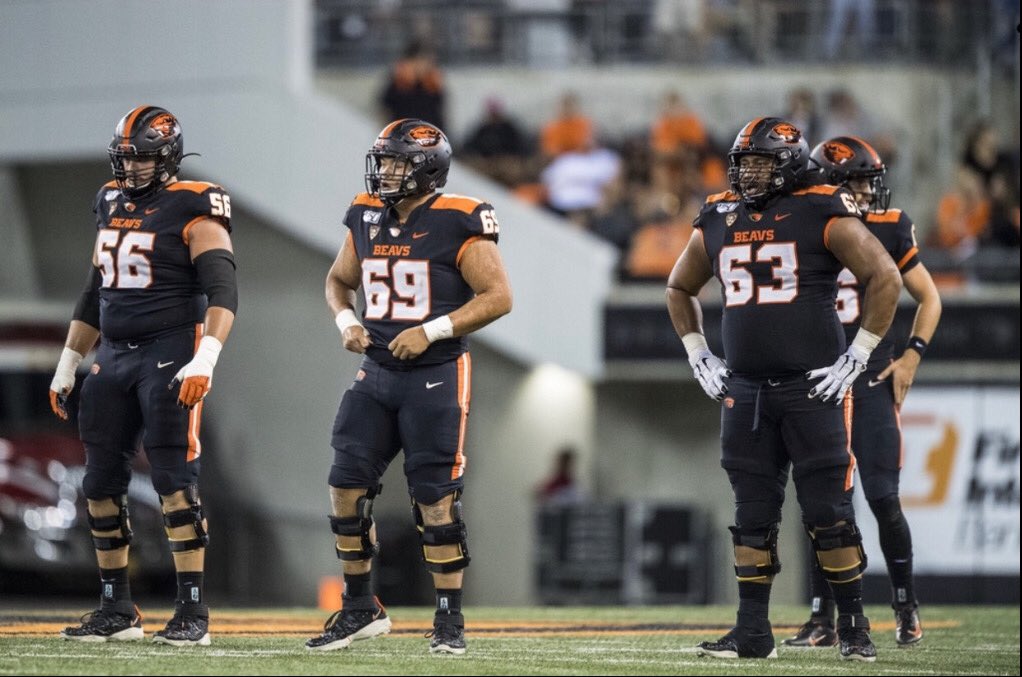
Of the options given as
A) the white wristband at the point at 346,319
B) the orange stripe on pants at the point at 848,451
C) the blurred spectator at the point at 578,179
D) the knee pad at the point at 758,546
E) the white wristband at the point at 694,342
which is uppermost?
the blurred spectator at the point at 578,179

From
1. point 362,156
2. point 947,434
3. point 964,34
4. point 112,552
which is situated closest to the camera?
point 112,552

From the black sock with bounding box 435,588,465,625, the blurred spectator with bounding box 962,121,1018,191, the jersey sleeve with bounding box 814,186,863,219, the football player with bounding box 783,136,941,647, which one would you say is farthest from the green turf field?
the blurred spectator with bounding box 962,121,1018,191

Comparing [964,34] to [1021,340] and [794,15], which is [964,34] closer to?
[794,15]

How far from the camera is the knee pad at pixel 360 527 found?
8.21 meters

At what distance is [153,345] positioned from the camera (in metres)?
8.31

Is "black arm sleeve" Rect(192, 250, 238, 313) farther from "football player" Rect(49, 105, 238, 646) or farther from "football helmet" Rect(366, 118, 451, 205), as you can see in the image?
"football helmet" Rect(366, 118, 451, 205)

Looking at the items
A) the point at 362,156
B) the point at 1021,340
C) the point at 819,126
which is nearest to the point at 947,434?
the point at 1021,340

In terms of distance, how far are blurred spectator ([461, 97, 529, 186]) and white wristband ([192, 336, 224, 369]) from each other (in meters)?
10.5

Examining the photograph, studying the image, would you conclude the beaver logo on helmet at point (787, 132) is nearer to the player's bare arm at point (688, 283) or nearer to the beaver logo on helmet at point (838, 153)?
the player's bare arm at point (688, 283)

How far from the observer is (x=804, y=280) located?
8.20 metres

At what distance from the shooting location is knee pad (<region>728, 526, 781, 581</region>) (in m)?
8.21

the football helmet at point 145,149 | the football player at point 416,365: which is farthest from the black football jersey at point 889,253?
the football helmet at point 145,149

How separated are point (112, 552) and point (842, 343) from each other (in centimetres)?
331

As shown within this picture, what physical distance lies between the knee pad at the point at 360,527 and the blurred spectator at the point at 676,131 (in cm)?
1038
